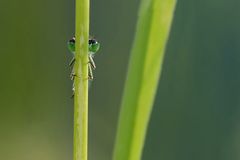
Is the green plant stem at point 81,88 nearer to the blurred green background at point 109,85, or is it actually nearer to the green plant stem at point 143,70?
the green plant stem at point 143,70

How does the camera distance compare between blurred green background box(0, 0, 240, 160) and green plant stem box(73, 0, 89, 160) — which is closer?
green plant stem box(73, 0, 89, 160)

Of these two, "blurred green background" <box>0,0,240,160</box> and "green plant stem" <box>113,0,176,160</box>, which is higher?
"green plant stem" <box>113,0,176,160</box>

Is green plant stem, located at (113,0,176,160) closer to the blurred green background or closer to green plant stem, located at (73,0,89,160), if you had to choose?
green plant stem, located at (73,0,89,160)

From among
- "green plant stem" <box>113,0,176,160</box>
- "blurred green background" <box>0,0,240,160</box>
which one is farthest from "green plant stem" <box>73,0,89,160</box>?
"blurred green background" <box>0,0,240,160</box>

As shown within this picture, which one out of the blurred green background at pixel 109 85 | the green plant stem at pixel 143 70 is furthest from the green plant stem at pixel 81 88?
the blurred green background at pixel 109 85
